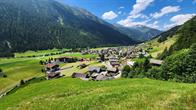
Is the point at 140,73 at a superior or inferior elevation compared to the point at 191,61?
inferior

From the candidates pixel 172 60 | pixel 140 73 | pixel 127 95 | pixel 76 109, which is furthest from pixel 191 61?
pixel 76 109

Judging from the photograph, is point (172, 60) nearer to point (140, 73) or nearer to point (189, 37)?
point (140, 73)

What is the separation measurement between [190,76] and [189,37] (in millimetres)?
90784

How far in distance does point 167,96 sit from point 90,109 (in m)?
8.52

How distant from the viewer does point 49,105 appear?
35.5 m

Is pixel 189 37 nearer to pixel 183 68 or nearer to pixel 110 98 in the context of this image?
pixel 183 68

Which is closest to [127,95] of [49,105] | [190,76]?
[49,105]

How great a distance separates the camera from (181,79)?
233ft

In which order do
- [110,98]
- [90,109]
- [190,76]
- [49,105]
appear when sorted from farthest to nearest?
1. [190,76]
2. [49,105]
3. [110,98]
4. [90,109]

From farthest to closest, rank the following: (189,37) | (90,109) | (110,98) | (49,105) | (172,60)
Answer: (189,37)
(172,60)
(49,105)
(110,98)
(90,109)

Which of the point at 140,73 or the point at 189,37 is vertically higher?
the point at 189,37

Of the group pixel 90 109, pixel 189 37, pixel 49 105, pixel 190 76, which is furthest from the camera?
pixel 189 37

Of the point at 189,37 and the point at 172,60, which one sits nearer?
the point at 172,60

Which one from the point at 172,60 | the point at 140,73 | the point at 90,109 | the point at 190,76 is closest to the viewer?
the point at 90,109
